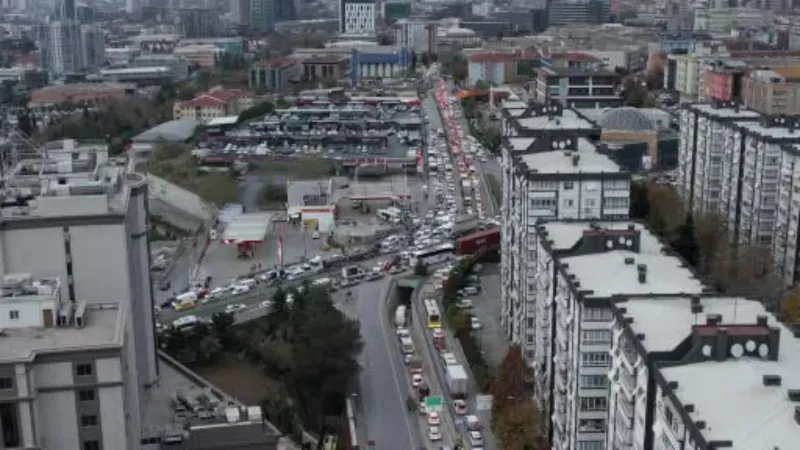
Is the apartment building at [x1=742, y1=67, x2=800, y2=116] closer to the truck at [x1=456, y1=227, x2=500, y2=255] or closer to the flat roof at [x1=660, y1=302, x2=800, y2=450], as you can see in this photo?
the truck at [x1=456, y1=227, x2=500, y2=255]

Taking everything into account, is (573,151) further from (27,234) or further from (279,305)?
(27,234)

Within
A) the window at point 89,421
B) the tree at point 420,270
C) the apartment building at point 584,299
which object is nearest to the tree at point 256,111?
the tree at point 420,270

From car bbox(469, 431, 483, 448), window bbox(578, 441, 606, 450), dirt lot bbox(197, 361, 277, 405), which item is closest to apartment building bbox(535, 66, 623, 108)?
dirt lot bbox(197, 361, 277, 405)

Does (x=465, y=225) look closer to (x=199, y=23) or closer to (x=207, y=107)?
(x=207, y=107)

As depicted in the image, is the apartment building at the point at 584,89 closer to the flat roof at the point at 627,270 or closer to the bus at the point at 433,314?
the bus at the point at 433,314

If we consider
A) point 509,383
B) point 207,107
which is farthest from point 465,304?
point 207,107

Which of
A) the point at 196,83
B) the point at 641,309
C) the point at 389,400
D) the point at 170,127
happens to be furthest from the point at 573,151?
the point at 196,83

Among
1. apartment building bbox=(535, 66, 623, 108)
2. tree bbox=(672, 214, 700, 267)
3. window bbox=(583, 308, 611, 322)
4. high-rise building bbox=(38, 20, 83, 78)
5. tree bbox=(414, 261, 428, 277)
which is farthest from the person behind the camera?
high-rise building bbox=(38, 20, 83, 78)
